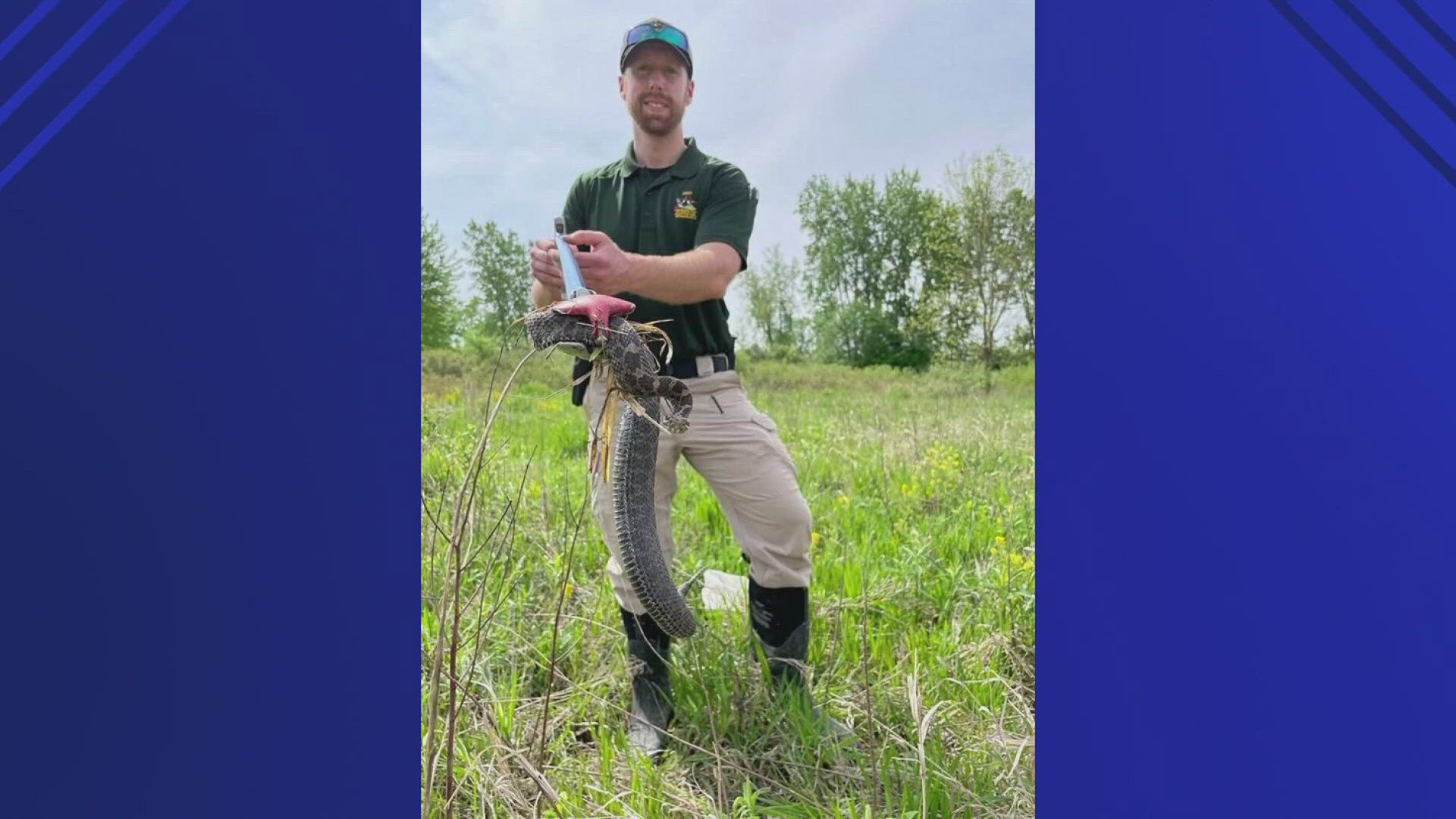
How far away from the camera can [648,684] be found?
2.85 metres

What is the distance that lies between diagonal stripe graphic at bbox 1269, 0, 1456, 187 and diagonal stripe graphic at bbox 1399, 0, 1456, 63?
0.08m

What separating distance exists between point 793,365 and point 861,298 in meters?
12.6

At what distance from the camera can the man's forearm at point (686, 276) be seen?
2.38 m

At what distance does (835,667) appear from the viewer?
2.99m

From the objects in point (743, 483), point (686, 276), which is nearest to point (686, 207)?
point (686, 276)

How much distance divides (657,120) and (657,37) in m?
0.25

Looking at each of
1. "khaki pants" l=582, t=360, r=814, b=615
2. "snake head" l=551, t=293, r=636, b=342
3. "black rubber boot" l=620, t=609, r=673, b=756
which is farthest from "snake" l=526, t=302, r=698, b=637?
"black rubber boot" l=620, t=609, r=673, b=756

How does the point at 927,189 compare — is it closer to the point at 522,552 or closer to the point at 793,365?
the point at 793,365

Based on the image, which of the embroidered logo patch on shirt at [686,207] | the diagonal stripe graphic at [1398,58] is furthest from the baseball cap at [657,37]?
the diagonal stripe graphic at [1398,58]

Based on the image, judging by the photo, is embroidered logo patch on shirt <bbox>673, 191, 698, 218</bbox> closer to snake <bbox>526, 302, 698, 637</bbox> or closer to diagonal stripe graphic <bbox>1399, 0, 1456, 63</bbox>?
snake <bbox>526, 302, 698, 637</bbox>

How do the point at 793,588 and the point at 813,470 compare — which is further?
the point at 813,470

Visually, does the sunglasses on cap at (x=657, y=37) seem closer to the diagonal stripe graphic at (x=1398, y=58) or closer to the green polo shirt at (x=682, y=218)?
the green polo shirt at (x=682, y=218)
